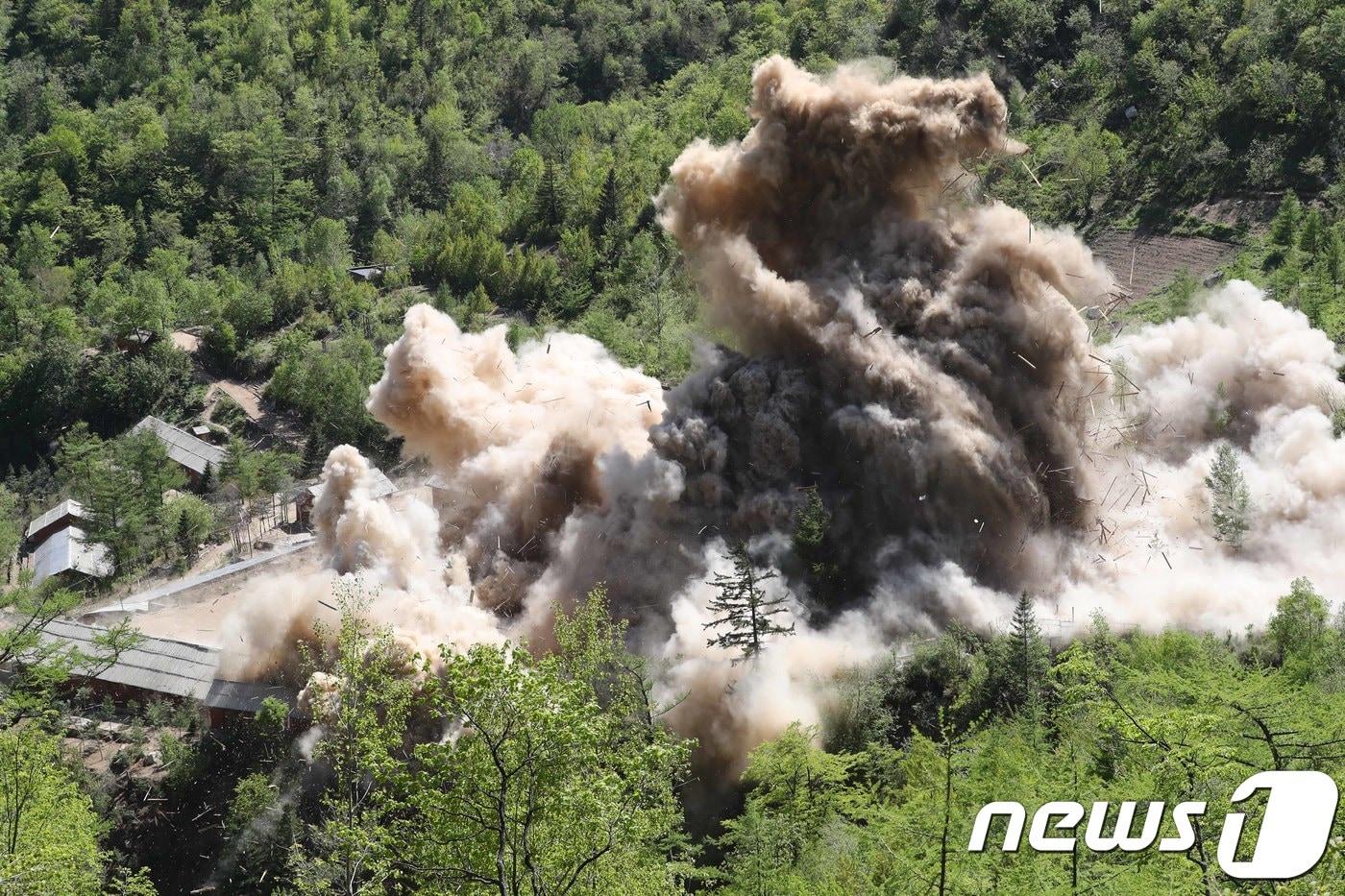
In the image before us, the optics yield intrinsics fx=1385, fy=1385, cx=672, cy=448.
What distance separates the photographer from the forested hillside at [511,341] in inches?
929

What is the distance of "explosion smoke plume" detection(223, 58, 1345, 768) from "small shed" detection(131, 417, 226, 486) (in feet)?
85.0

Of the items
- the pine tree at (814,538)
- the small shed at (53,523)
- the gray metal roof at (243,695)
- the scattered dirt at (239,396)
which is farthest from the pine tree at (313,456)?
the pine tree at (814,538)

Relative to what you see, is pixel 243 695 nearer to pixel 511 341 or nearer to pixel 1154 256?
pixel 511 341

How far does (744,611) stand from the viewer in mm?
39188

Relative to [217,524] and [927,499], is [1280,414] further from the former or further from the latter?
[217,524]

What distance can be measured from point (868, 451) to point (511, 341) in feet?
103

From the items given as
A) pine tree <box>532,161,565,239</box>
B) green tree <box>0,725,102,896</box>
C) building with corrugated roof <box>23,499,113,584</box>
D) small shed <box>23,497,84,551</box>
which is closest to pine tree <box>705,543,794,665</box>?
green tree <box>0,725,102,896</box>

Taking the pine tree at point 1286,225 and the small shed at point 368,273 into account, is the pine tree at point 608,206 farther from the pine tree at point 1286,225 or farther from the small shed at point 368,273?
the pine tree at point 1286,225

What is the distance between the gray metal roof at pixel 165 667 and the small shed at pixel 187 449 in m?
21.4

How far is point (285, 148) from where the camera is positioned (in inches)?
4188

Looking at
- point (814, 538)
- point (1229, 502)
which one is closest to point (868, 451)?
point (814, 538)

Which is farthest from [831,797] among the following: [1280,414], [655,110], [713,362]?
[655,110]

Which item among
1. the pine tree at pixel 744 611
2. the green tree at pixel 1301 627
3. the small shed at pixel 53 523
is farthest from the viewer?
the small shed at pixel 53 523
